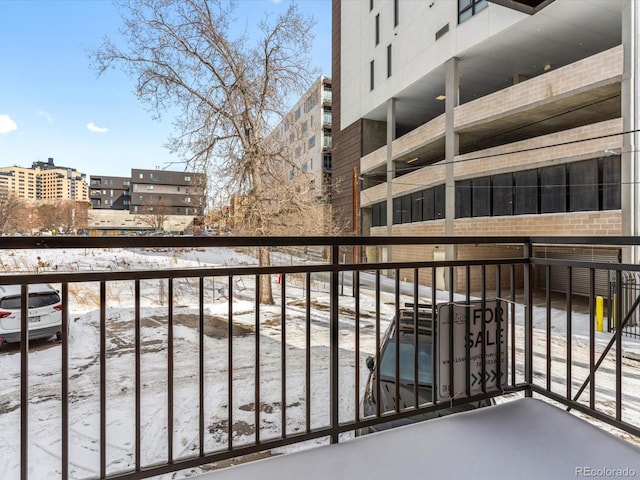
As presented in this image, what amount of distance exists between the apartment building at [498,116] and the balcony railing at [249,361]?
3164 millimetres

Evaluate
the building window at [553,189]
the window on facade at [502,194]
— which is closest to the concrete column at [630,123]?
the building window at [553,189]

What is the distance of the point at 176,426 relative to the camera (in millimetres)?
3551

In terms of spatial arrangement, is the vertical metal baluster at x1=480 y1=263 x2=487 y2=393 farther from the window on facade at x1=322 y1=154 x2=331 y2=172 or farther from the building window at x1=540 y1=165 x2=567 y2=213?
the window on facade at x1=322 y1=154 x2=331 y2=172

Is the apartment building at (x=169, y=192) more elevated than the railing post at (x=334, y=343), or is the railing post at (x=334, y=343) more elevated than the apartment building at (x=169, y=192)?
the apartment building at (x=169, y=192)

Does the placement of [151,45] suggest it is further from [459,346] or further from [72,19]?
[459,346]

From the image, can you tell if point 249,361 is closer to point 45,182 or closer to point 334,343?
point 334,343

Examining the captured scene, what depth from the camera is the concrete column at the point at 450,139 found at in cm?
1203

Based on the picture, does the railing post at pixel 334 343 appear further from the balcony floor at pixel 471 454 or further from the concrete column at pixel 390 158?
the concrete column at pixel 390 158

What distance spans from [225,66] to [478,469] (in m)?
11.0

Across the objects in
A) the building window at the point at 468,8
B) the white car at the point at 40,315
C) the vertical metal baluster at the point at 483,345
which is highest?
the building window at the point at 468,8

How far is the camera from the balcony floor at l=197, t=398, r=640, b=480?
1190 millimetres

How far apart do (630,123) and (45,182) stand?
1947cm

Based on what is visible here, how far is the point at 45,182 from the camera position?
1501 centimetres

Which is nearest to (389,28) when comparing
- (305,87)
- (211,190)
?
(305,87)
